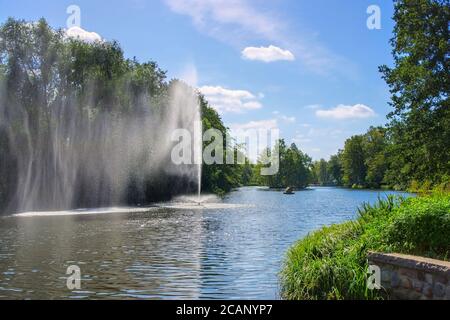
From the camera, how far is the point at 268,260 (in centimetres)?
1666

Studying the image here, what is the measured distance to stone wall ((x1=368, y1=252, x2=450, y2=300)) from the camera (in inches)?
333

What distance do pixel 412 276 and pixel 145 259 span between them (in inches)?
399

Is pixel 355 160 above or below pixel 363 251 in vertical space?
above

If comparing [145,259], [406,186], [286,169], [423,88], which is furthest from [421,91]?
[286,169]

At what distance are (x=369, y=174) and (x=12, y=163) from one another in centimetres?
11006

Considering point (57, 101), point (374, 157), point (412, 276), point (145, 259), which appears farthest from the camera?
point (374, 157)

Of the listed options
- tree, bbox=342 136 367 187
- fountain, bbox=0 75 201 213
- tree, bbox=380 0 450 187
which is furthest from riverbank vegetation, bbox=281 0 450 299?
tree, bbox=342 136 367 187

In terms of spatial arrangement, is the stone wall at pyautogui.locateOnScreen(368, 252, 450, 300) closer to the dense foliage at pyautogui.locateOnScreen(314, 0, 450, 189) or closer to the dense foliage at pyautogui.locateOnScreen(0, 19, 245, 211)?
the dense foliage at pyautogui.locateOnScreen(314, 0, 450, 189)

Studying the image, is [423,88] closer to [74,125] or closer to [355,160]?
[74,125]

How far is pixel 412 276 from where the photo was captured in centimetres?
911

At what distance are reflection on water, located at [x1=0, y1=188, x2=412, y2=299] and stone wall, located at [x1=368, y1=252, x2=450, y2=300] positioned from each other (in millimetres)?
3012

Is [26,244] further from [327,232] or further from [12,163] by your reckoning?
[12,163]

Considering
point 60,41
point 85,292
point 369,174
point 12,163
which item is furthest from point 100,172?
point 369,174

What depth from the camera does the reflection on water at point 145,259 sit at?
12312 mm
